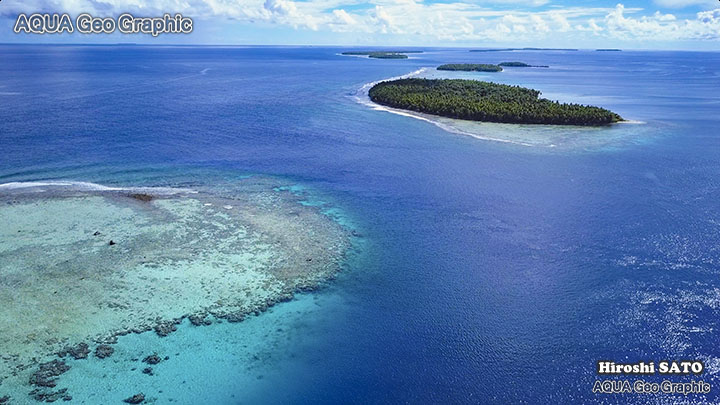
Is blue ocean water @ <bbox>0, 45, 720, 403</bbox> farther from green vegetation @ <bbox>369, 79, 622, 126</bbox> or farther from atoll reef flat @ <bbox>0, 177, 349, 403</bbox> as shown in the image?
green vegetation @ <bbox>369, 79, 622, 126</bbox>

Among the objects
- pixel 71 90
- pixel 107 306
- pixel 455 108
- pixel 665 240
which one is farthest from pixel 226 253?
pixel 71 90

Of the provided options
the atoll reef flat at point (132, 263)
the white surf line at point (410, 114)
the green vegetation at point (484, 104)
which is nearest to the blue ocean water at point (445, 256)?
the atoll reef flat at point (132, 263)

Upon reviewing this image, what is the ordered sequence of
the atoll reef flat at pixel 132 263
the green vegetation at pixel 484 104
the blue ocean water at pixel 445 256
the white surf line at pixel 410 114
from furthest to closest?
1. the green vegetation at pixel 484 104
2. the white surf line at pixel 410 114
3. the atoll reef flat at pixel 132 263
4. the blue ocean water at pixel 445 256

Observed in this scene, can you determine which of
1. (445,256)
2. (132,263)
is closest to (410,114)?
(445,256)

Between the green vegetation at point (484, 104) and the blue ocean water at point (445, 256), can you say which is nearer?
the blue ocean water at point (445, 256)

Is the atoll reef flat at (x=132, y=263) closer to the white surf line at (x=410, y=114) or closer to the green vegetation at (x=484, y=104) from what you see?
the white surf line at (x=410, y=114)

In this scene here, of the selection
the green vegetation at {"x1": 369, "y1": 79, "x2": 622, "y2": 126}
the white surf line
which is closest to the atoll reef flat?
the white surf line
